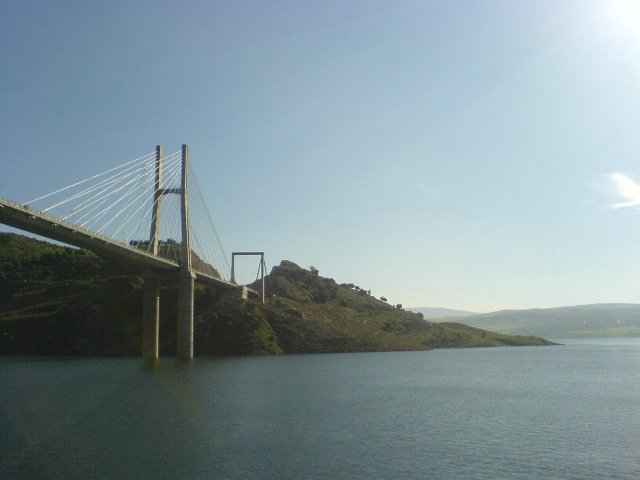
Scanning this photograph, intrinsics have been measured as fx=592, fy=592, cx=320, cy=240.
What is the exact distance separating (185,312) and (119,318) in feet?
82.8

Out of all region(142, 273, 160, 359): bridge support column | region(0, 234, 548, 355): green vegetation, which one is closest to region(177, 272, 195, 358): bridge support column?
region(142, 273, 160, 359): bridge support column

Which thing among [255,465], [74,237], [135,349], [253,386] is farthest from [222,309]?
[255,465]

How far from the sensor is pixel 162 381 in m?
57.6

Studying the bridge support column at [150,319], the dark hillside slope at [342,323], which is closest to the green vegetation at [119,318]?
the dark hillside slope at [342,323]

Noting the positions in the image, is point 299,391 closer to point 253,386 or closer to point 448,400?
point 253,386

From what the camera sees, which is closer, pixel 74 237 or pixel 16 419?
pixel 16 419

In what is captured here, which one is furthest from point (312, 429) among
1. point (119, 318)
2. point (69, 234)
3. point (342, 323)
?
point (342, 323)

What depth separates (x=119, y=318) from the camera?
372 ft

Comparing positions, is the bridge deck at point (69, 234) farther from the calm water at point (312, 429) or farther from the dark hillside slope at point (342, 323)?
the dark hillside slope at point (342, 323)

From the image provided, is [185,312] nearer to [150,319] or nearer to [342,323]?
[150,319]

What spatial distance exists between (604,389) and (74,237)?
57.5m

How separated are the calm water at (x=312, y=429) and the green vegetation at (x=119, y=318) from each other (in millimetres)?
51632

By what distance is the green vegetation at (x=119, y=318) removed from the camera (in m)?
110

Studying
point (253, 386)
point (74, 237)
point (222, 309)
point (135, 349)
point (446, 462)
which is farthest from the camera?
point (222, 309)
